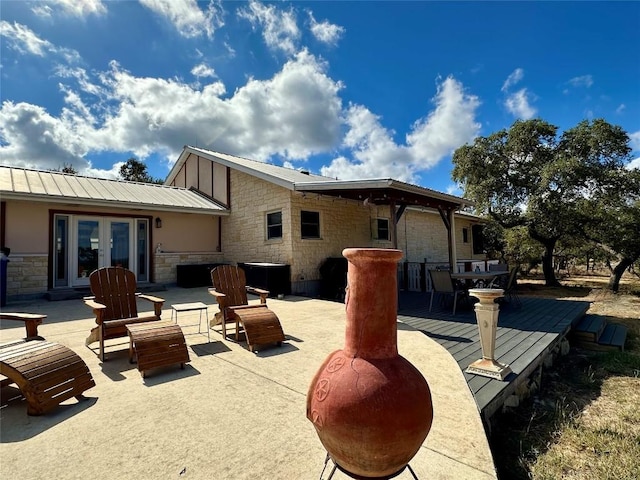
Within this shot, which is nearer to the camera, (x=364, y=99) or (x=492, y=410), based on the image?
(x=492, y=410)

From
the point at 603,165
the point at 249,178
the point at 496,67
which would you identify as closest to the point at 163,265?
the point at 249,178

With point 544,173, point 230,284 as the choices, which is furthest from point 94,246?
point 544,173

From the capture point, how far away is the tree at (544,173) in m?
12.5

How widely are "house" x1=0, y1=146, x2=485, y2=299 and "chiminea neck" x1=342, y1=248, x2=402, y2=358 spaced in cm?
520

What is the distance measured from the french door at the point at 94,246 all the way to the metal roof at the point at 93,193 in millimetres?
823

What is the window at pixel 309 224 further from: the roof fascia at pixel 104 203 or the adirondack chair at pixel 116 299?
the adirondack chair at pixel 116 299

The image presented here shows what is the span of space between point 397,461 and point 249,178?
33.8ft

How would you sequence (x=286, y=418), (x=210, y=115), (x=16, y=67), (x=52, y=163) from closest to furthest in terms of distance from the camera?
1. (x=286, y=418)
2. (x=16, y=67)
3. (x=210, y=115)
4. (x=52, y=163)

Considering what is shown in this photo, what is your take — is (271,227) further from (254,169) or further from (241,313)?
(241,313)

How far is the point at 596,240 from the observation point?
499 inches

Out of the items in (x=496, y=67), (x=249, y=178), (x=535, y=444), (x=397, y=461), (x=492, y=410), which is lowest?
(x=535, y=444)

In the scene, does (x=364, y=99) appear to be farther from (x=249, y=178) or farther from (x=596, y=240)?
(x=596, y=240)

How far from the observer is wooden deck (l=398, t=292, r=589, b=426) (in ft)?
9.68

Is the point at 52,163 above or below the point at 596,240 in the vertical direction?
above
